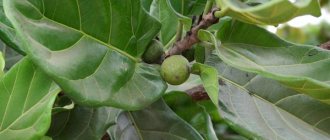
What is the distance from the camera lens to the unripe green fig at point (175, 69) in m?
0.72

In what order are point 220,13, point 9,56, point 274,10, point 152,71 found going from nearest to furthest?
point 274,10 < point 220,13 < point 152,71 < point 9,56

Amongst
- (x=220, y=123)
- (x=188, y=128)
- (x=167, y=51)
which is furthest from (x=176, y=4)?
(x=220, y=123)

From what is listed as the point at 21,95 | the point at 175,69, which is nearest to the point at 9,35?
the point at 21,95

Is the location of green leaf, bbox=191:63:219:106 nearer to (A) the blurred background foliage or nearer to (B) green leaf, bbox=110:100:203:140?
(B) green leaf, bbox=110:100:203:140

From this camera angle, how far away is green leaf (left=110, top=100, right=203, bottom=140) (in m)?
0.82

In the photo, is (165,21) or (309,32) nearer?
(165,21)

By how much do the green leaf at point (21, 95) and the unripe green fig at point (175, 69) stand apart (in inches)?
5.5

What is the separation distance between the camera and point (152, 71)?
0.77 metres

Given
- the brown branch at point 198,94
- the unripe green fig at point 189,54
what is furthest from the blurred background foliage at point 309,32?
the unripe green fig at point 189,54

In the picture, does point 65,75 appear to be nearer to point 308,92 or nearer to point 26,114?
point 26,114

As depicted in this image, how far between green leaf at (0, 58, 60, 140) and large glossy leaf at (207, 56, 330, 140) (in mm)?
248

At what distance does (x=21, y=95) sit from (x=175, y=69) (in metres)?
0.20

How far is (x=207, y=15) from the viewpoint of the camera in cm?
73

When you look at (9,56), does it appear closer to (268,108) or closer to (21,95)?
(21,95)
